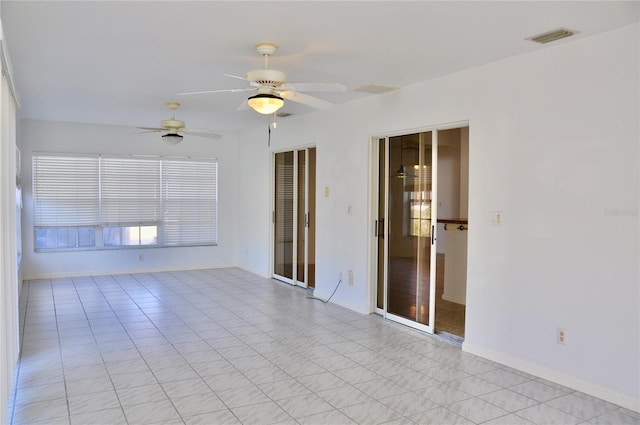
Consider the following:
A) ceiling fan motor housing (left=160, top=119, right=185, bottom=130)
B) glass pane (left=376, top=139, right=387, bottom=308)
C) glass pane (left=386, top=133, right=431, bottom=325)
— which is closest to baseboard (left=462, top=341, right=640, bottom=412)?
glass pane (left=386, top=133, right=431, bottom=325)

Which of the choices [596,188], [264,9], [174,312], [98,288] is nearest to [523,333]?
[596,188]

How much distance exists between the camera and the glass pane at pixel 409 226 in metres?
4.99

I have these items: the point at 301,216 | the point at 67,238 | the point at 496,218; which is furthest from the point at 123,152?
the point at 496,218

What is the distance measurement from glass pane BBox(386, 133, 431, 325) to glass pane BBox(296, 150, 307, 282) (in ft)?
6.63

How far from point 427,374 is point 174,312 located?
317 cm

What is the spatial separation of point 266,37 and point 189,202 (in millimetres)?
5829

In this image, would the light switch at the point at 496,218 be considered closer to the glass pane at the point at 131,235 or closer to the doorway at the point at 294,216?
the doorway at the point at 294,216

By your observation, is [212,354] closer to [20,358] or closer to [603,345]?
[20,358]

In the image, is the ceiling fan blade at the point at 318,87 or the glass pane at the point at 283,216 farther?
the glass pane at the point at 283,216

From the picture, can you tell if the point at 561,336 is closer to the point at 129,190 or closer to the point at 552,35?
the point at 552,35

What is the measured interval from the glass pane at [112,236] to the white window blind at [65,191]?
24 cm

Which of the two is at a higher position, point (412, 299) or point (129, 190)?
point (129, 190)

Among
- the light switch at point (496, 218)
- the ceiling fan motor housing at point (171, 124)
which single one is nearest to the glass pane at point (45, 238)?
the ceiling fan motor housing at point (171, 124)

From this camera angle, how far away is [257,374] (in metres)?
3.74
